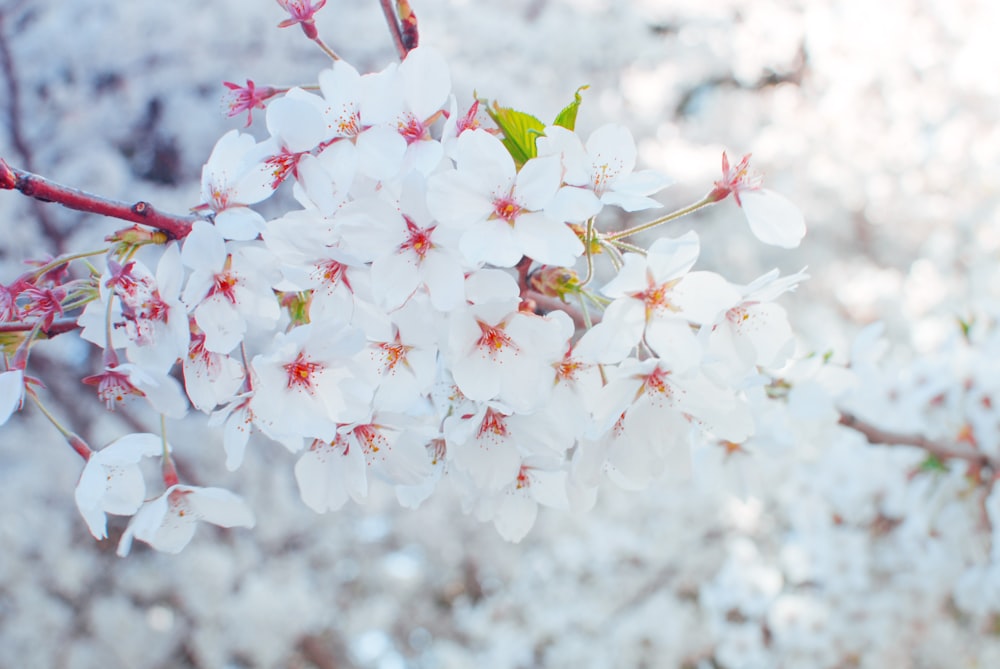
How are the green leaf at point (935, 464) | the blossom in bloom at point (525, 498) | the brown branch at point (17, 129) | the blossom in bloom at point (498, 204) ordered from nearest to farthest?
the blossom in bloom at point (498, 204) → the blossom in bloom at point (525, 498) → the green leaf at point (935, 464) → the brown branch at point (17, 129)

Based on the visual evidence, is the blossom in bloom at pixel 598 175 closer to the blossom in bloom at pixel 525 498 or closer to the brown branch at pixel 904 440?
the blossom in bloom at pixel 525 498

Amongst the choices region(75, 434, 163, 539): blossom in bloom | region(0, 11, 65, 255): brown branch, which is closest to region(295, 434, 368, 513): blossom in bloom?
region(75, 434, 163, 539): blossom in bloom

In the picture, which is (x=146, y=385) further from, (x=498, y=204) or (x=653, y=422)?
(x=653, y=422)

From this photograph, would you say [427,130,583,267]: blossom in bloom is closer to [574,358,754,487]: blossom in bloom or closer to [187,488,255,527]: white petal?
[574,358,754,487]: blossom in bloom

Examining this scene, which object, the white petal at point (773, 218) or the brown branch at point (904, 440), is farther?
the brown branch at point (904, 440)

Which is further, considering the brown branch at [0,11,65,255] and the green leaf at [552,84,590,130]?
the brown branch at [0,11,65,255]

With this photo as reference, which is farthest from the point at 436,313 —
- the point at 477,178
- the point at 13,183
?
the point at 13,183

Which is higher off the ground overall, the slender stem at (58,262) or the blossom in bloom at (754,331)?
the slender stem at (58,262)

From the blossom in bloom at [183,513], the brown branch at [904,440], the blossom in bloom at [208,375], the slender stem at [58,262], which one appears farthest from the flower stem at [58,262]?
the brown branch at [904,440]

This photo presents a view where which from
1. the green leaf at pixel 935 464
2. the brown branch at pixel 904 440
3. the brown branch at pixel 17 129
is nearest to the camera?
the brown branch at pixel 904 440
